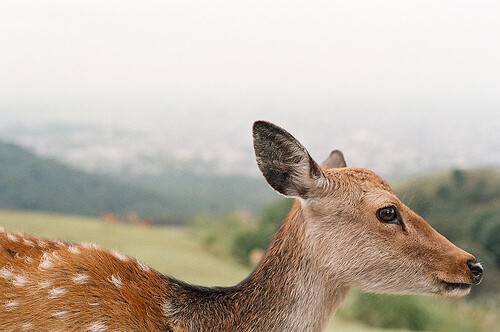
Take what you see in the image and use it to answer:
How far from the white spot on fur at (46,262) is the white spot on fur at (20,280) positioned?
55 millimetres

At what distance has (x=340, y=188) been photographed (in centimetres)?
192

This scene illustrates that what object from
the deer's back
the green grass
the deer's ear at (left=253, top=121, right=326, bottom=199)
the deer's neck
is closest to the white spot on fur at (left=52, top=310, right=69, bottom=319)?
the deer's back

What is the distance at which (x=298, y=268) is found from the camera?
192 cm

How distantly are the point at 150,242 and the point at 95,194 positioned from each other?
2.22 metres

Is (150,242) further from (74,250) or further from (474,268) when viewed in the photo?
(474,268)

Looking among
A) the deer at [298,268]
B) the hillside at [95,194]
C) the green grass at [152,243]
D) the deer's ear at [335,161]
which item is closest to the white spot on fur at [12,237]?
the deer at [298,268]

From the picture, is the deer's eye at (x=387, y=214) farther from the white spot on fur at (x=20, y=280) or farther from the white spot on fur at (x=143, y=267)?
the white spot on fur at (x=20, y=280)

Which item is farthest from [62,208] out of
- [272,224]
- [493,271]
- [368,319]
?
[493,271]

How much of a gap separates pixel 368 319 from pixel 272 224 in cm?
194

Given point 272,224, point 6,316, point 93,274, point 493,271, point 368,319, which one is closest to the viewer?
point 6,316

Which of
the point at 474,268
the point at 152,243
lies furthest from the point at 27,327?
the point at 152,243

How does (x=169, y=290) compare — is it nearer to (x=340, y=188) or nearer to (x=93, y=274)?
(x=93, y=274)

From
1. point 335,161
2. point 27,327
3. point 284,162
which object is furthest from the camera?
point 335,161

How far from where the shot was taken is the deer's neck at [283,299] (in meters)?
1.91
